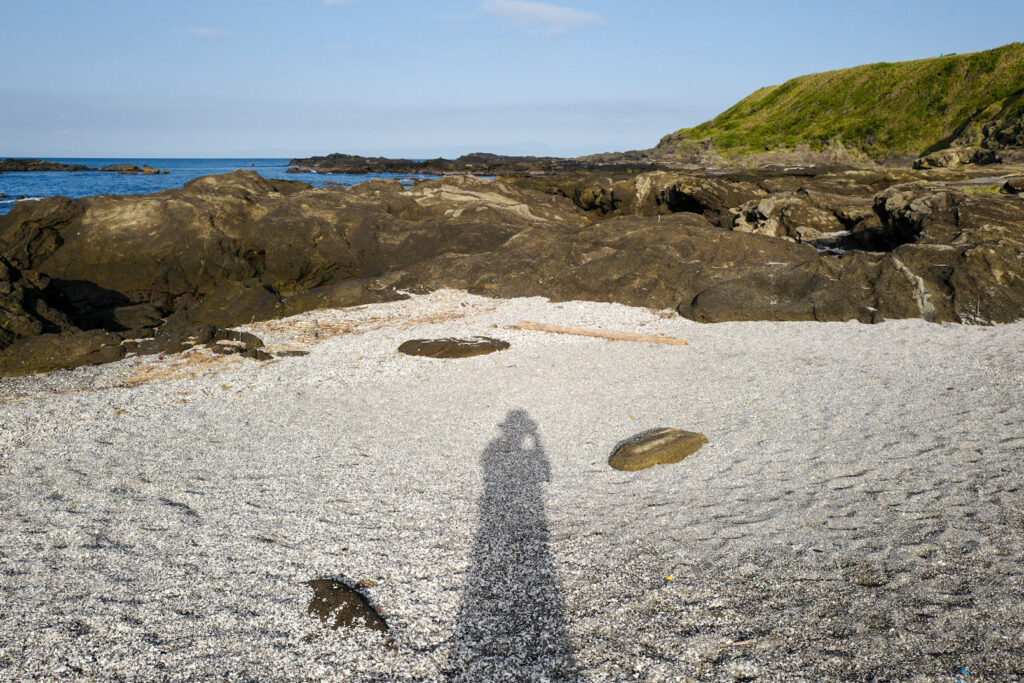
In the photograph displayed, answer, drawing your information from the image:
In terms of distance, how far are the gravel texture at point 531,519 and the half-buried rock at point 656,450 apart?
209 mm

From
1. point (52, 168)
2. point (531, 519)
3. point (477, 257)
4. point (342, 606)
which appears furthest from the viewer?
point (52, 168)

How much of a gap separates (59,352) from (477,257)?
13701mm

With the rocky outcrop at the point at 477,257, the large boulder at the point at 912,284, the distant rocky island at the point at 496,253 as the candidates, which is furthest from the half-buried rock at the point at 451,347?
the large boulder at the point at 912,284

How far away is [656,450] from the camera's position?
908 centimetres

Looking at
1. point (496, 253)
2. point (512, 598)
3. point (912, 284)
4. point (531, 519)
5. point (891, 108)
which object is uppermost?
point (891, 108)

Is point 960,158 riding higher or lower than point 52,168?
lower

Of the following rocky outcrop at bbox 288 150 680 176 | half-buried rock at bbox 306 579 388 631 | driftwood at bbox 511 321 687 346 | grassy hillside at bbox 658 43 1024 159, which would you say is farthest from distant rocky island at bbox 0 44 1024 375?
rocky outcrop at bbox 288 150 680 176

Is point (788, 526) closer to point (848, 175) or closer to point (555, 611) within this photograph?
point (555, 611)

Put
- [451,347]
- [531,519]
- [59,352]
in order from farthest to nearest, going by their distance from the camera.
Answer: [451,347], [59,352], [531,519]

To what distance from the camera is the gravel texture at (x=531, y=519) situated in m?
4.71

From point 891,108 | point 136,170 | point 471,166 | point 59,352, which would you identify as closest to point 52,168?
point 136,170

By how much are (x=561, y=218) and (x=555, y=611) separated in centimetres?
2800

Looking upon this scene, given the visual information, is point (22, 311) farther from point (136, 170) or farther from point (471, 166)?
point (136, 170)

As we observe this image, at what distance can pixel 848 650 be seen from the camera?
433 centimetres
